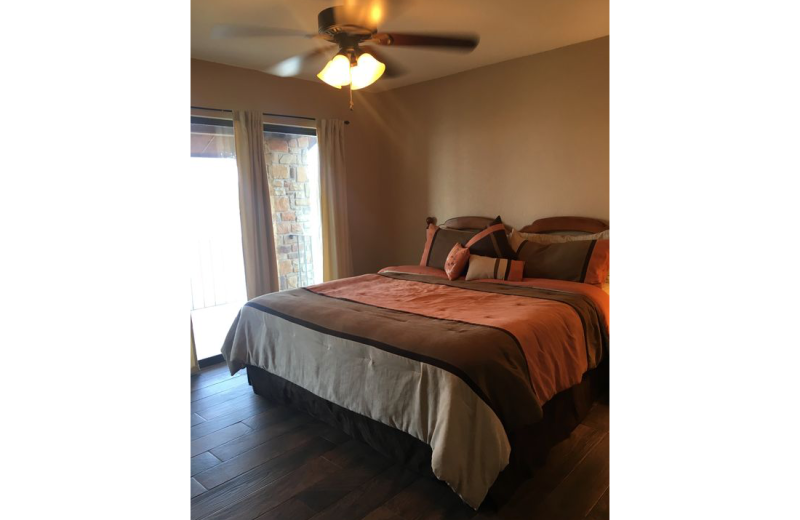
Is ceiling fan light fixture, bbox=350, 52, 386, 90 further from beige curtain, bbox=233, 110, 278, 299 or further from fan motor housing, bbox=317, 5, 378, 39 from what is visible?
beige curtain, bbox=233, 110, 278, 299

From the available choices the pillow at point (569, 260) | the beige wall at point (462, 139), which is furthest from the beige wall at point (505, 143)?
the pillow at point (569, 260)

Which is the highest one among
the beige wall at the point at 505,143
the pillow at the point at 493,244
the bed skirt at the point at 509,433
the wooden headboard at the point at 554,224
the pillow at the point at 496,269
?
the beige wall at the point at 505,143

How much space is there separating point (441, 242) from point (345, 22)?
6.66 ft

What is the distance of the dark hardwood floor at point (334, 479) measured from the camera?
6.58 ft

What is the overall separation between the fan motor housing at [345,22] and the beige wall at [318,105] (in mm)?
1716

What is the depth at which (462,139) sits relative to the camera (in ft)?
14.1

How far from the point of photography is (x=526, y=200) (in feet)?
12.9

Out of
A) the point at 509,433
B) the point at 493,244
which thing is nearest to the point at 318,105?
the point at 493,244

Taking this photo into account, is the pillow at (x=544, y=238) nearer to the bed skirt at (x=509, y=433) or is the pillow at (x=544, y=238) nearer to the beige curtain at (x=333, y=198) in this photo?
the bed skirt at (x=509, y=433)
